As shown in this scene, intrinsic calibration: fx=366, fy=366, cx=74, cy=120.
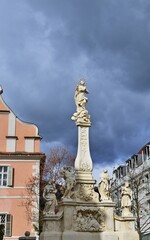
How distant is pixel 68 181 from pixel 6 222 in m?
11.6

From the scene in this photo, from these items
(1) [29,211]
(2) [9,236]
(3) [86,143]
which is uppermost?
(3) [86,143]

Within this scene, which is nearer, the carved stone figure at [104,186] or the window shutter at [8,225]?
the carved stone figure at [104,186]

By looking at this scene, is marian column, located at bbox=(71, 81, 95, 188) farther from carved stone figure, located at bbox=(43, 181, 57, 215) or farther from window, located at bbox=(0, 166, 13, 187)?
window, located at bbox=(0, 166, 13, 187)

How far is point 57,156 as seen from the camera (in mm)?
31719

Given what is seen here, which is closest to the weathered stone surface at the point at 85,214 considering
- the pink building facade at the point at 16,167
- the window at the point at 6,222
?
the pink building facade at the point at 16,167

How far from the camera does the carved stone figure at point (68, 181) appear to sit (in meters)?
15.1

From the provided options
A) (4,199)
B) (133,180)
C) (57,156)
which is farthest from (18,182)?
(133,180)

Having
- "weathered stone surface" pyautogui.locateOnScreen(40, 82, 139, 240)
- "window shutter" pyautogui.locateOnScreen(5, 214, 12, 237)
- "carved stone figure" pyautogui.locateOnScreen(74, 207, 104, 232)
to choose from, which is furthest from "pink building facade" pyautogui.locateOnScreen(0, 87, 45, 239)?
"carved stone figure" pyautogui.locateOnScreen(74, 207, 104, 232)

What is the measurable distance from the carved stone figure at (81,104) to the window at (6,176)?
34.7 ft

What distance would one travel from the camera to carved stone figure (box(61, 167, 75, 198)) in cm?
1509

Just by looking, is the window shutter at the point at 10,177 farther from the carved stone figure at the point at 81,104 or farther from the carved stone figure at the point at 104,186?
the carved stone figure at the point at 104,186

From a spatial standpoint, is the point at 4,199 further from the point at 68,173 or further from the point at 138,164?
the point at 138,164

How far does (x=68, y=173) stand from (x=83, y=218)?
1926 mm

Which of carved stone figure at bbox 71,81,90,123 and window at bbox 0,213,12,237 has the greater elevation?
carved stone figure at bbox 71,81,90,123
